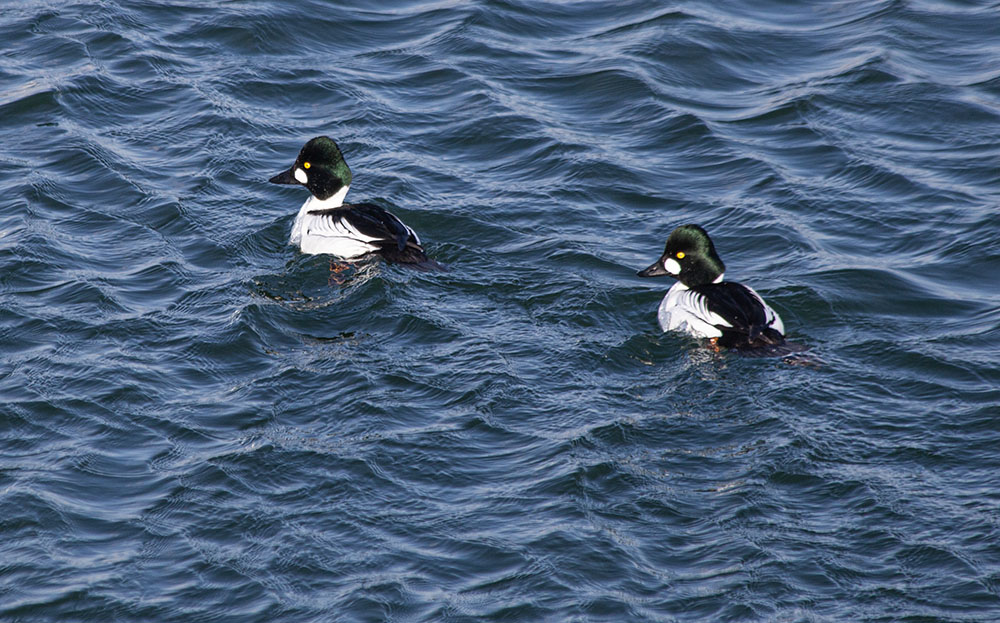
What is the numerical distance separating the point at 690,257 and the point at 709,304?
70 centimetres

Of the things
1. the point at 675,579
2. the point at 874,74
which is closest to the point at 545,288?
the point at 675,579

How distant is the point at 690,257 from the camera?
1045 cm

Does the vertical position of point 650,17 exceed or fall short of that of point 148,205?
it exceeds it

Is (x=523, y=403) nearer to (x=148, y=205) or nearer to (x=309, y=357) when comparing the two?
(x=309, y=357)

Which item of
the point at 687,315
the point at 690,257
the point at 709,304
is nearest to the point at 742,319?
the point at 709,304

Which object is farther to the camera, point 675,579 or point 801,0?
point 801,0

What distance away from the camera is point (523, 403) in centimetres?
902

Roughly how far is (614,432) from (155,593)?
3.13m

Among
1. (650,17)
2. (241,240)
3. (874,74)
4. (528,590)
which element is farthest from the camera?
(650,17)

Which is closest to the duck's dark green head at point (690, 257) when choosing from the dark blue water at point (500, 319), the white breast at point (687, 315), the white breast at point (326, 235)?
the white breast at point (687, 315)

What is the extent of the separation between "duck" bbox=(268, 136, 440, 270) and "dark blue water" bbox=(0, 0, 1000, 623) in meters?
0.21

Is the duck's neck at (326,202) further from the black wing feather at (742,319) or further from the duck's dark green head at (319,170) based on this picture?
the black wing feather at (742,319)

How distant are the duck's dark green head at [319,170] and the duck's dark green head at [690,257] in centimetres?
329

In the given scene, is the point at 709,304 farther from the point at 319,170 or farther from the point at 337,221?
the point at 319,170
